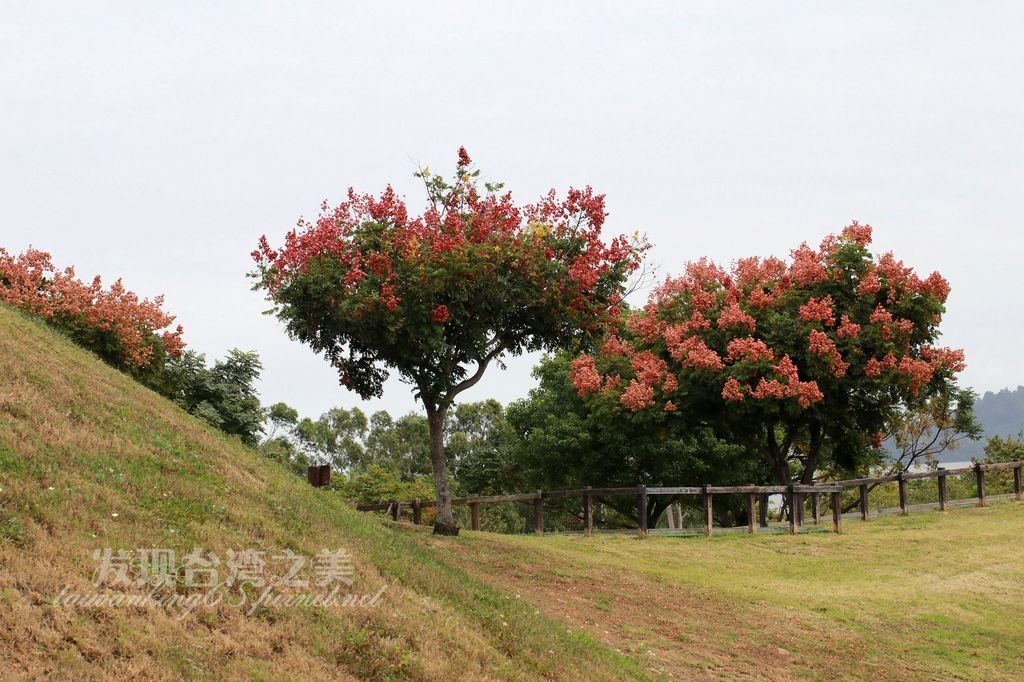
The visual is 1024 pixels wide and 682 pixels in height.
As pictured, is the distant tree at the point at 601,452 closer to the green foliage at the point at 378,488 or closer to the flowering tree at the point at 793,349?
the flowering tree at the point at 793,349

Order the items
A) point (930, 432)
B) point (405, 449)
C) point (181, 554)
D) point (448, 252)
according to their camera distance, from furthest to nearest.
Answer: point (405, 449) → point (930, 432) → point (448, 252) → point (181, 554)

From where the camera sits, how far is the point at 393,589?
1320cm

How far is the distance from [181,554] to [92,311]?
20.1 metres

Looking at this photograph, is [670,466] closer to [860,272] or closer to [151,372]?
[860,272]

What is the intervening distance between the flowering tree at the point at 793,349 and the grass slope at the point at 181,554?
16.9m

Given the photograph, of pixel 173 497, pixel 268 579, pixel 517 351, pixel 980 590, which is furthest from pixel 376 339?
pixel 980 590

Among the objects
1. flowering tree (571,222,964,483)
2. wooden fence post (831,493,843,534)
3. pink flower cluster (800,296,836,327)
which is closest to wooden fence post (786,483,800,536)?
wooden fence post (831,493,843,534)

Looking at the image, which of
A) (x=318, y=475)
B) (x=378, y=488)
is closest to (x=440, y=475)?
(x=318, y=475)

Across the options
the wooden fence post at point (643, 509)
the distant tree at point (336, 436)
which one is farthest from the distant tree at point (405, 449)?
the wooden fence post at point (643, 509)

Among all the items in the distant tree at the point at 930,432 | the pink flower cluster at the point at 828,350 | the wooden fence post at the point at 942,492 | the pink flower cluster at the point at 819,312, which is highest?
the pink flower cluster at the point at 819,312

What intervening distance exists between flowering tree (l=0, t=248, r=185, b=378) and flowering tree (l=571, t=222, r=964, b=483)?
1498 centimetres

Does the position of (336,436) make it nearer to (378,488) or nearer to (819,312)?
(378,488)

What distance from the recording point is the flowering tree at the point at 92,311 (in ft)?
95.0

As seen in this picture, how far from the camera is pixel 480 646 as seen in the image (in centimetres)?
1252
